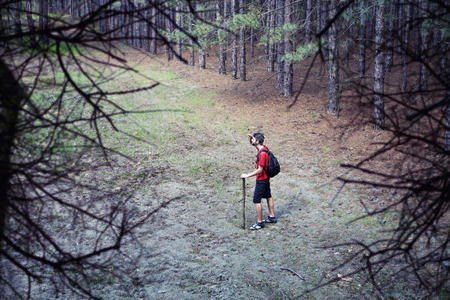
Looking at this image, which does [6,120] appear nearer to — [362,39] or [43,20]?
[43,20]

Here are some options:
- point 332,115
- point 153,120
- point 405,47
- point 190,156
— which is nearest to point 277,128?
point 332,115

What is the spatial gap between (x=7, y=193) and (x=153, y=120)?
1393 cm

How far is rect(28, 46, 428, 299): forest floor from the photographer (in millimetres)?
5988

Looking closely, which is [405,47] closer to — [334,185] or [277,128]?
[334,185]

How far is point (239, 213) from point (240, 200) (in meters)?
0.80

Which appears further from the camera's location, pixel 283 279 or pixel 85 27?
pixel 283 279

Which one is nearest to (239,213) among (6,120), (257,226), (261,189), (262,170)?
(257,226)

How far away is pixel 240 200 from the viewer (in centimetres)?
990

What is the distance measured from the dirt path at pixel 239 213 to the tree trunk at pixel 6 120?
96cm

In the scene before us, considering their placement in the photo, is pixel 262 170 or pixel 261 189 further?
pixel 261 189

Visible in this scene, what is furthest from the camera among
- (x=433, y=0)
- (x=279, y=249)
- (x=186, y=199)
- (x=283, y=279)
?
(x=186, y=199)

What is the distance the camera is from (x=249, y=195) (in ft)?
34.2

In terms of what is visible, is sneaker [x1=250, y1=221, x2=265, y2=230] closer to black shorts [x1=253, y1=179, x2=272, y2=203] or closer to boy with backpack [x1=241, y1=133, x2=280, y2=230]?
boy with backpack [x1=241, y1=133, x2=280, y2=230]

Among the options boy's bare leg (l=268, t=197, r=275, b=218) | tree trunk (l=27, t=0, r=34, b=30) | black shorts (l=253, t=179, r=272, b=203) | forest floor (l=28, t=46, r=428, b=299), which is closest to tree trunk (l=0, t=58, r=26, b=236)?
tree trunk (l=27, t=0, r=34, b=30)
